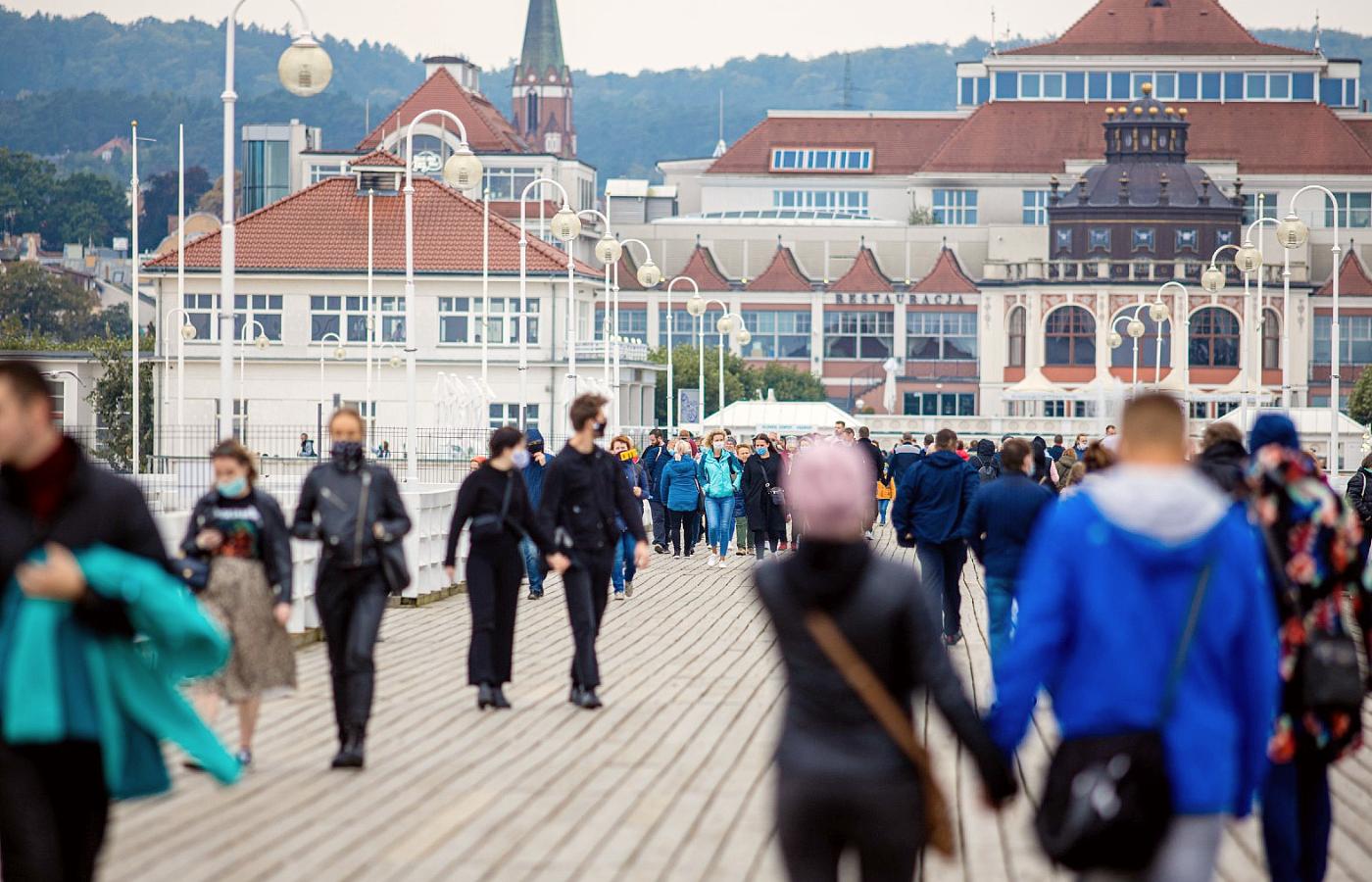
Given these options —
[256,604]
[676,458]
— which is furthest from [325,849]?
[676,458]

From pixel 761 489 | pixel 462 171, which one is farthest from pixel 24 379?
pixel 761 489

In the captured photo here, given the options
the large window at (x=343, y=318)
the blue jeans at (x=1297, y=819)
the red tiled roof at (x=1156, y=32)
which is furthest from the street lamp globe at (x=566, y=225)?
the red tiled roof at (x=1156, y=32)

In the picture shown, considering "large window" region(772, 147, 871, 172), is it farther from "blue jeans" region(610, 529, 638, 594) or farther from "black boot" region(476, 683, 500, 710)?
"black boot" region(476, 683, 500, 710)

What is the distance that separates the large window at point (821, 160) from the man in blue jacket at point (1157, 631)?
132876 mm

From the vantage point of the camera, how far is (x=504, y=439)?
13.8 m

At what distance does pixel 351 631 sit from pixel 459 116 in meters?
122

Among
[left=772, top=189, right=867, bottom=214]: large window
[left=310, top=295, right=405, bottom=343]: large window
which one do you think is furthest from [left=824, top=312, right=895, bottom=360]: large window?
[left=310, top=295, right=405, bottom=343]: large window

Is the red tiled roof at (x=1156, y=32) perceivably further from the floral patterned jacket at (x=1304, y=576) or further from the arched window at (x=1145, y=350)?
the floral patterned jacket at (x=1304, y=576)

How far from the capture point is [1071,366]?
11294 centimetres

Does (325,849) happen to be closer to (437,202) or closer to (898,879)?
(898,879)

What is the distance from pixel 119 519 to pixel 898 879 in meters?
2.39

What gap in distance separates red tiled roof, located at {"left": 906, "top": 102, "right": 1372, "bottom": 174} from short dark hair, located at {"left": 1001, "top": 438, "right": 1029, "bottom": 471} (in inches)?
4658

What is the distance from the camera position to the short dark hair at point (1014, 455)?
14.8 m

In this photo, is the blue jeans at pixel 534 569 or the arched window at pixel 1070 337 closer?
the blue jeans at pixel 534 569
